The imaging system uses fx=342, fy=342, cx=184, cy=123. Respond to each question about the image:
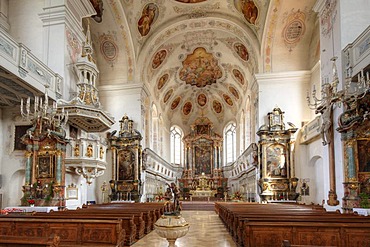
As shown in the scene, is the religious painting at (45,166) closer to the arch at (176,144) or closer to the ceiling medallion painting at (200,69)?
the ceiling medallion painting at (200,69)

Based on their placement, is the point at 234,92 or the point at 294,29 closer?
the point at 294,29

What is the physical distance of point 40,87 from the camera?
11.1m

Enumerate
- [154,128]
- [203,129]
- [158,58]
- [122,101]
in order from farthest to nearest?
[203,129] < [154,128] < [158,58] < [122,101]

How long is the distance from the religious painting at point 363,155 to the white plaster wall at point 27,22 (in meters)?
11.8

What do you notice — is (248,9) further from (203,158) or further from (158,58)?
(203,158)

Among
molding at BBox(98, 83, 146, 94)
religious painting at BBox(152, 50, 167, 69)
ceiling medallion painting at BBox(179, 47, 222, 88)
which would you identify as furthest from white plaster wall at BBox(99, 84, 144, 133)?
ceiling medallion painting at BBox(179, 47, 222, 88)

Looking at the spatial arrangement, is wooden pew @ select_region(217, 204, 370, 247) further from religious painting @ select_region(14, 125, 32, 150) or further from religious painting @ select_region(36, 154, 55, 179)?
religious painting @ select_region(14, 125, 32, 150)

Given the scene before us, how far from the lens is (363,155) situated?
9.55 meters

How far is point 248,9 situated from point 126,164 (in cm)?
1074

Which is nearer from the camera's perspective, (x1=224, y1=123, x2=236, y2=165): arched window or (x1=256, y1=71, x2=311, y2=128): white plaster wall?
(x1=256, y1=71, x2=311, y2=128): white plaster wall

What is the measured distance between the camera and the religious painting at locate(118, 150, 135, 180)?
19.0 m

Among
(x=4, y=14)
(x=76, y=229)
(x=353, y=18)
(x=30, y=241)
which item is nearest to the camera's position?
(x=30, y=241)

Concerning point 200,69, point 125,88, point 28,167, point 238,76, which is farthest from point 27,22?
point 238,76

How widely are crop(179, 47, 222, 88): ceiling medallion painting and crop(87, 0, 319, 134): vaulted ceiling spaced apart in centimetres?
8
